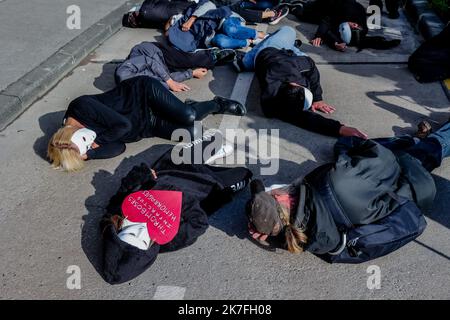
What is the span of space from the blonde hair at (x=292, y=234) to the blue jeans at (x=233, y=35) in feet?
11.5

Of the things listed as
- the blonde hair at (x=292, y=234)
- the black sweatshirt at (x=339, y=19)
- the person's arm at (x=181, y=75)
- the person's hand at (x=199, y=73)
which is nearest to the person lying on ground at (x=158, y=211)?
the blonde hair at (x=292, y=234)

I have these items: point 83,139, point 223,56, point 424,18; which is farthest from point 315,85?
point 424,18

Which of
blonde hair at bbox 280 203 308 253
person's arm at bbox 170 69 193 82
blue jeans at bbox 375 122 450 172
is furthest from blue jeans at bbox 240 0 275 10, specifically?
blonde hair at bbox 280 203 308 253

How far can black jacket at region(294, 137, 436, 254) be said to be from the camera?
2.92 meters

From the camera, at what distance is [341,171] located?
3.09m

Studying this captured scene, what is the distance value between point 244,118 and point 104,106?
139 cm

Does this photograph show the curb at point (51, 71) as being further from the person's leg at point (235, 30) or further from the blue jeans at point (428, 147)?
the blue jeans at point (428, 147)

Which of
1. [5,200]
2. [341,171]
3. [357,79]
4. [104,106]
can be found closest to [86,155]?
[104,106]

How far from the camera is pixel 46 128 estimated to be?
15.0 feet

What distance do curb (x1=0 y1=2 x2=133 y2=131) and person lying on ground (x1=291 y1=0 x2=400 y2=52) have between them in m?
2.93

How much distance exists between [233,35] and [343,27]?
141 centimetres

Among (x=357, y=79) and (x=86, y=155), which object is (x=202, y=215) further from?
(x=357, y=79)

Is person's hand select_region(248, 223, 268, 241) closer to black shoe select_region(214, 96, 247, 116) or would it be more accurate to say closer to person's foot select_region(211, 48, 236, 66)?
black shoe select_region(214, 96, 247, 116)

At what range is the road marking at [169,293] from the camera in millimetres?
2885
